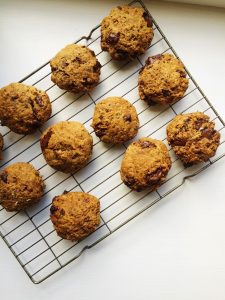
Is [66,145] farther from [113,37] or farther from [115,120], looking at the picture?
[113,37]

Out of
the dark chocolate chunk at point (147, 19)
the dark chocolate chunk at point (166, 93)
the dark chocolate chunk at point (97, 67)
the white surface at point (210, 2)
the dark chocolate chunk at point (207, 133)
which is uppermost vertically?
the dark chocolate chunk at point (147, 19)

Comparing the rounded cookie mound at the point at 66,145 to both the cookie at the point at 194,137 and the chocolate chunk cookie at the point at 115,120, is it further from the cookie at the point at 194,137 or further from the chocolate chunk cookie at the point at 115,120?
the cookie at the point at 194,137

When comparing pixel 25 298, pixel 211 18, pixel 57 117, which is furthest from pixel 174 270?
pixel 211 18

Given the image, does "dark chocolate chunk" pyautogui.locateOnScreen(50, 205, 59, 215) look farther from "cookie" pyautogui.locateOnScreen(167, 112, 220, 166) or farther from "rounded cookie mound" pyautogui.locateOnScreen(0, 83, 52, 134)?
"cookie" pyautogui.locateOnScreen(167, 112, 220, 166)

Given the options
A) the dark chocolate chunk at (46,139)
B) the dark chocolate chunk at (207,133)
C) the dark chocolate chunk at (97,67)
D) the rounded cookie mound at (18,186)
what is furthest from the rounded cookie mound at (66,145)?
the dark chocolate chunk at (207,133)

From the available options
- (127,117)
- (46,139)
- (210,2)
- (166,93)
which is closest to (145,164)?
(127,117)

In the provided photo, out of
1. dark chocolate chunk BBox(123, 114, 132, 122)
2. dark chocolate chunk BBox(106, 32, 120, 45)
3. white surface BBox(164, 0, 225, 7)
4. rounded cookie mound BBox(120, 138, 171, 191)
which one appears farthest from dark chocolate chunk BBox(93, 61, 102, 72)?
white surface BBox(164, 0, 225, 7)

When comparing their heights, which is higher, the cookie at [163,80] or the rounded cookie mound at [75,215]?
the cookie at [163,80]
